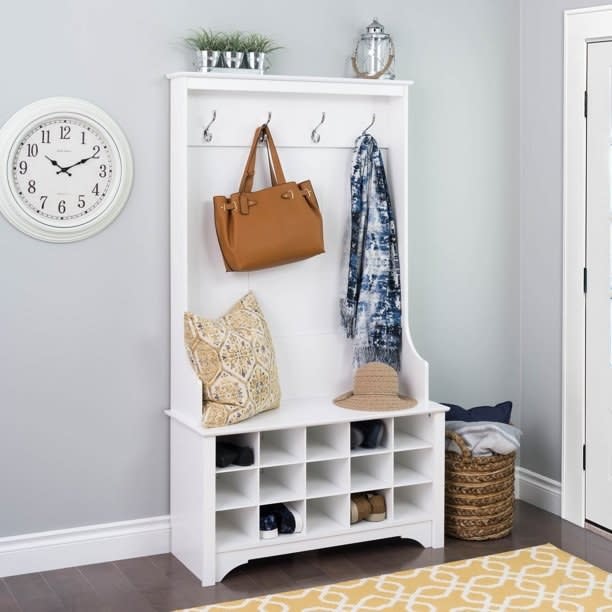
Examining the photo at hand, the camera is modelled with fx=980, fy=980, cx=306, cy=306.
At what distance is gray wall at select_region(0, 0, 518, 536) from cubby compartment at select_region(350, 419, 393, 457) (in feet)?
2.35

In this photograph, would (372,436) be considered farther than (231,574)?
Yes

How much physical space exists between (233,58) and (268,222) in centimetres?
60

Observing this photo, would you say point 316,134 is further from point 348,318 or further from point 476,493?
point 476,493

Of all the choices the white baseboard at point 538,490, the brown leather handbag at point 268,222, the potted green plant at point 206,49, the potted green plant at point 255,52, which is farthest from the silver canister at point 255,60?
the white baseboard at point 538,490

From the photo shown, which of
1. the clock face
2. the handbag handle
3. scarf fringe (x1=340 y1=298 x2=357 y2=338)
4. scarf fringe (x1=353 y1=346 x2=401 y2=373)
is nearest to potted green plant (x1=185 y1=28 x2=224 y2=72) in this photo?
the handbag handle

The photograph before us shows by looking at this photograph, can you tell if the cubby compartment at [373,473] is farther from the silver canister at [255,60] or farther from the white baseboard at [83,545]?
the silver canister at [255,60]

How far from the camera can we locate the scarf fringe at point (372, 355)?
12.3 feet

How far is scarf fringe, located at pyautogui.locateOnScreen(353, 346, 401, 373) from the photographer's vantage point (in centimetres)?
375

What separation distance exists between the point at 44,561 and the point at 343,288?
4.84ft

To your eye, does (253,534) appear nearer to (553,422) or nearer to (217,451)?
(217,451)

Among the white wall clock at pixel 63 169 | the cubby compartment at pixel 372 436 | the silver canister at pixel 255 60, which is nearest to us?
the white wall clock at pixel 63 169

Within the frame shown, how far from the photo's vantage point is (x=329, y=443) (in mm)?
3654

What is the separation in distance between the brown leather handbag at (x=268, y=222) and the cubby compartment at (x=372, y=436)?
67 centimetres

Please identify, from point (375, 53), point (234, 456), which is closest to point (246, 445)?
point (234, 456)
